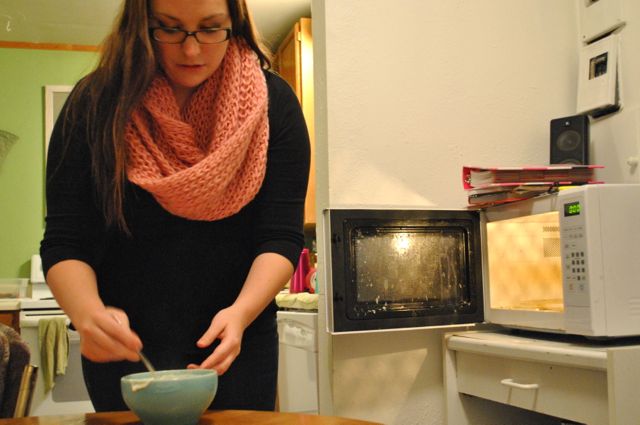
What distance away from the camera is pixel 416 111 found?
192 cm

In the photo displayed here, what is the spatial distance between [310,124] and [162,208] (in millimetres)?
2633

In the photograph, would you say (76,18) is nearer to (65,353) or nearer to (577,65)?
(65,353)

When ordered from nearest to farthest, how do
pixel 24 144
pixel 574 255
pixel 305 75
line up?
pixel 574 255 → pixel 305 75 → pixel 24 144

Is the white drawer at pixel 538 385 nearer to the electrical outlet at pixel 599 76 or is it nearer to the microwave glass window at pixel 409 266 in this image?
the microwave glass window at pixel 409 266

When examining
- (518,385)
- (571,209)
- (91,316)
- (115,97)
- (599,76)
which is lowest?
(518,385)

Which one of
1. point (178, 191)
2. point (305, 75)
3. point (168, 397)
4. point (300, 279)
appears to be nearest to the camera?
point (168, 397)

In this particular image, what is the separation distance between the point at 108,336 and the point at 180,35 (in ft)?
1.42

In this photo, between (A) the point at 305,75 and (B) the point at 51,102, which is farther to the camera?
(B) the point at 51,102

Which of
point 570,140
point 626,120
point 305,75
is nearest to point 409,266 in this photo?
point 570,140

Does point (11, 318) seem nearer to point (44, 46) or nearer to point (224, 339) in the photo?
point (44, 46)

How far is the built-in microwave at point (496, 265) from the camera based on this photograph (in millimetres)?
1431

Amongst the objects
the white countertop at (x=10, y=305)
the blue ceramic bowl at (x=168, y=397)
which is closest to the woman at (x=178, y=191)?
the blue ceramic bowl at (x=168, y=397)

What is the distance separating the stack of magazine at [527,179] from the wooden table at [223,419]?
110cm

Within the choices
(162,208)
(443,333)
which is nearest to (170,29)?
(162,208)
